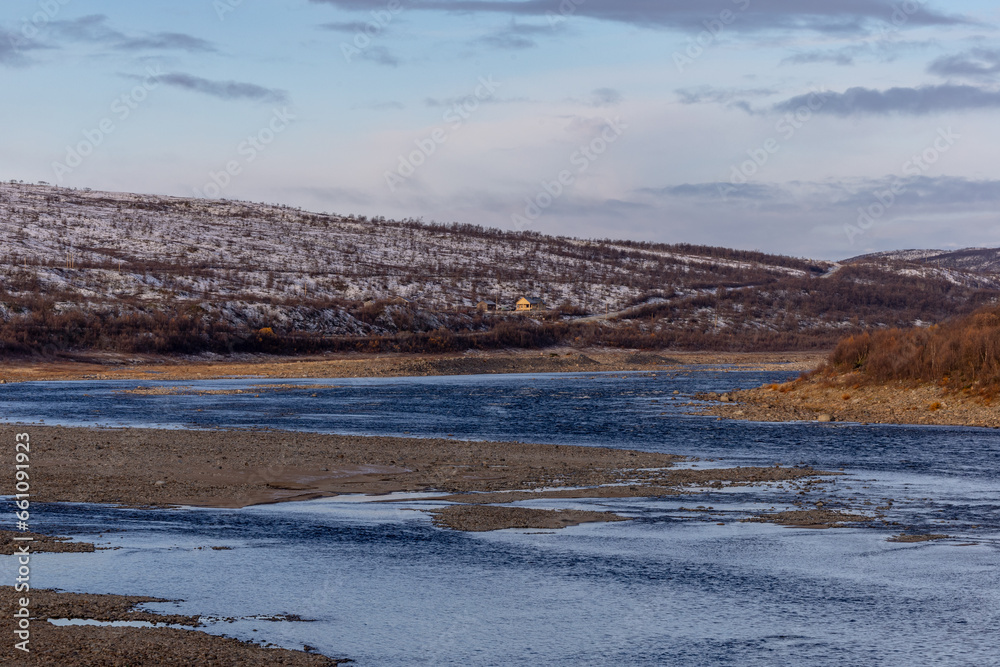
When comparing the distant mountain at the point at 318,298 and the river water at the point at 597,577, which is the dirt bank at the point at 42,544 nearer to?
the river water at the point at 597,577

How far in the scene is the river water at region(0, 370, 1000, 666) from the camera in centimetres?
1045

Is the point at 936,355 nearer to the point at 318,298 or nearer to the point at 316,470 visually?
the point at 316,470

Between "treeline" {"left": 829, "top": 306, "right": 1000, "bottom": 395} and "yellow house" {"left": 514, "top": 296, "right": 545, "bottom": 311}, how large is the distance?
105m

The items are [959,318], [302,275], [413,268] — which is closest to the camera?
[959,318]

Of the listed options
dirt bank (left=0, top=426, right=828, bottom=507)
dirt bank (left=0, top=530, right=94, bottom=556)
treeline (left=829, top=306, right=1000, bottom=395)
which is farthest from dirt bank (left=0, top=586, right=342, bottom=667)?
treeline (left=829, top=306, right=1000, bottom=395)

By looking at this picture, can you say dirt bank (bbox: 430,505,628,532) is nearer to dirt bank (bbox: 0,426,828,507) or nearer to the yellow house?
dirt bank (bbox: 0,426,828,507)

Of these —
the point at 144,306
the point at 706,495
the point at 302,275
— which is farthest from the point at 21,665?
the point at 302,275

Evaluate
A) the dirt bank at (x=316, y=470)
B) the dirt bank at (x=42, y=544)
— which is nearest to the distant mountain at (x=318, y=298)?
the dirt bank at (x=316, y=470)

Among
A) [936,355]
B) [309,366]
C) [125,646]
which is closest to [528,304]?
[309,366]

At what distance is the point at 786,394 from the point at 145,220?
165 m

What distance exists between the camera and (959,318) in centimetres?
4694

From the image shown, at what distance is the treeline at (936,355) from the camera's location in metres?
38.7

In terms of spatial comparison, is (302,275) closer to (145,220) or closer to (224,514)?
(145,220)

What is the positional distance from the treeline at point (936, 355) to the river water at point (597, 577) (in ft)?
49.4
